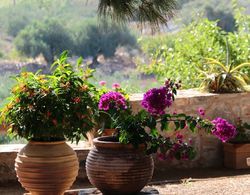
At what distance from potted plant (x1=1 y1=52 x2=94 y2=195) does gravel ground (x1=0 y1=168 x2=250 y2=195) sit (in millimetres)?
897

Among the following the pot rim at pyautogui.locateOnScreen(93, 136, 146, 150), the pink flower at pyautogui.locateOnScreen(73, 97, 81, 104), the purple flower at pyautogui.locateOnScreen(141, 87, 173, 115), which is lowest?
the pot rim at pyautogui.locateOnScreen(93, 136, 146, 150)

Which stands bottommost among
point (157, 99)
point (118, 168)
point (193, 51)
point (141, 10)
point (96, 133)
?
point (96, 133)

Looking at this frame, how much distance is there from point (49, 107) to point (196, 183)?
5.04 feet

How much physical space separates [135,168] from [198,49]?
4306mm

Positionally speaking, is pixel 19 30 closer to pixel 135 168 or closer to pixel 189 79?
pixel 189 79

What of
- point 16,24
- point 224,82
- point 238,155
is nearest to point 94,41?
point 16,24

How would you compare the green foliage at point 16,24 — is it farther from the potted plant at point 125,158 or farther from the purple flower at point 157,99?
the potted plant at point 125,158

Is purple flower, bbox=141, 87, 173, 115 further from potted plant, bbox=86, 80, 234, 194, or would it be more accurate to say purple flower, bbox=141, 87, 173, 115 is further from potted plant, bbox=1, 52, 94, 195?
potted plant, bbox=1, 52, 94, 195

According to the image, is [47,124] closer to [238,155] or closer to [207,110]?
[207,110]

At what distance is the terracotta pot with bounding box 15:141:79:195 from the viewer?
427 cm

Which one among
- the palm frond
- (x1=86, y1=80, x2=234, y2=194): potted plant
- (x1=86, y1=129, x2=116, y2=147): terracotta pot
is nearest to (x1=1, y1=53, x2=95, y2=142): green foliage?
(x1=86, y1=80, x2=234, y2=194): potted plant

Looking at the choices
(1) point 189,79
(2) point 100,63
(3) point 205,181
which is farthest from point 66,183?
(2) point 100,63

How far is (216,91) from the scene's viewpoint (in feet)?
20.3

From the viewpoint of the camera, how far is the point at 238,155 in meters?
5.94
